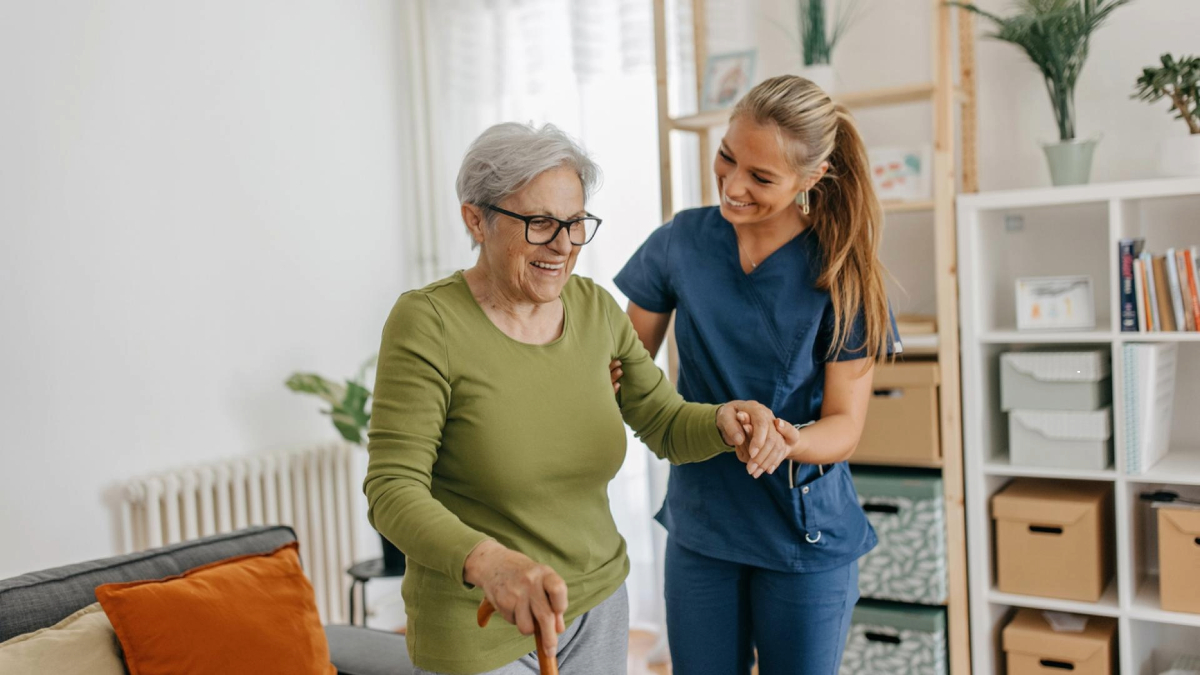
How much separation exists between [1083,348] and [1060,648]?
0.79m

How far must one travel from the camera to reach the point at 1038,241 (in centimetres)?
291

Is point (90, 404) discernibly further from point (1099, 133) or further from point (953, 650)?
point (1099, 133)

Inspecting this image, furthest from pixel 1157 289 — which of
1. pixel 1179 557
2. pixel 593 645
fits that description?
pixel 593 645

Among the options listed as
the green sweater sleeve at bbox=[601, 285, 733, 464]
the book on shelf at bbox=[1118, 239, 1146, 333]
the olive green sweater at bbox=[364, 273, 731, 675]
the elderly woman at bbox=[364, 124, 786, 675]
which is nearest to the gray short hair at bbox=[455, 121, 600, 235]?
the elderly woman at bbox=[364, 124, 786, 675]

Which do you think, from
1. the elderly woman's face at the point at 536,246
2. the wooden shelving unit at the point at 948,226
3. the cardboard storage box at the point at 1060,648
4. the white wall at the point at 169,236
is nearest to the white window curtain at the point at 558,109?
the white wall at the point at 169,236

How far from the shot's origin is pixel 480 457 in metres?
1.32

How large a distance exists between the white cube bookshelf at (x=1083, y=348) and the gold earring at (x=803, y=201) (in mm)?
954

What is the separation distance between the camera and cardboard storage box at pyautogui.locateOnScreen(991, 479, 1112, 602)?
8.40 feet

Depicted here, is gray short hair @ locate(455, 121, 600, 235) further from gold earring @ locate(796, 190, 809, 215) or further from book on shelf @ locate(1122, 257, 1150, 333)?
book on shelf @ locate(1122, 257, 1150, 333)

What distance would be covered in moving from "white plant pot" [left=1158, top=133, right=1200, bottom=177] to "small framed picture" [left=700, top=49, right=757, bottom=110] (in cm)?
105

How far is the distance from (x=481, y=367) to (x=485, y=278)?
0.49 feet

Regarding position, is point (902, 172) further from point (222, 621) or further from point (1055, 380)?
point (222, 621)

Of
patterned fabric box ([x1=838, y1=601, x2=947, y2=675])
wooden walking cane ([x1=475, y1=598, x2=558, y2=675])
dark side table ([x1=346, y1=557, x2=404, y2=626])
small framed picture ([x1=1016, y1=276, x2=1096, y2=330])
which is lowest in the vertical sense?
patterned fabric box ([x1=838, y1=601, x2=947, y2=675])

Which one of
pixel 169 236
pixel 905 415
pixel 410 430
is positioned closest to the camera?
pixel 410 430
